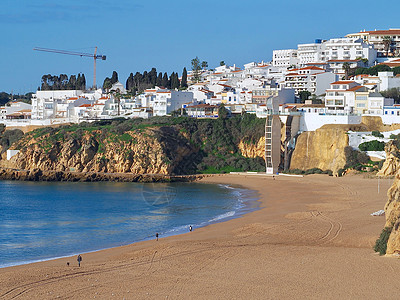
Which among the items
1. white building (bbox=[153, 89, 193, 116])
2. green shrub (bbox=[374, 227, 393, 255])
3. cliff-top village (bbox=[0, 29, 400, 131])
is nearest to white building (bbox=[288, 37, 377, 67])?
cliff-top village (bbox=[0, 29, 400, 131])

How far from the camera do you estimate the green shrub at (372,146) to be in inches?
1918

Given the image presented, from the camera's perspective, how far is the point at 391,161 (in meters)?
44.9

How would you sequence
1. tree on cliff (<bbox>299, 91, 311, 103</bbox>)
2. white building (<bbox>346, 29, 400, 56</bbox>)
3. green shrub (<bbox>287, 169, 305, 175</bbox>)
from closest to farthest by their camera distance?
1. green shrub (<bbox>287, 169, 305, 175</bbox>)
2. tree on cliff (<bbox>299, 91, 311, 103</bbox>)
3. white building (<bbox>346, 29, 400, 56</bbox>)

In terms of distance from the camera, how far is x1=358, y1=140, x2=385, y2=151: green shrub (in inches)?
1918

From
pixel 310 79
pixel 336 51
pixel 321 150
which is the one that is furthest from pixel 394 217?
pixel 336 51

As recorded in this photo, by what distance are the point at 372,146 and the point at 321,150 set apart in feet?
16.3

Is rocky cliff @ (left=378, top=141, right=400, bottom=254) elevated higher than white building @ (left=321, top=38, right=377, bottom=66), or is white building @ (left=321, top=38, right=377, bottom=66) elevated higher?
white building @ (left=321, top=38, right=377, bottom=66)

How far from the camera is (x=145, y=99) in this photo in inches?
2923

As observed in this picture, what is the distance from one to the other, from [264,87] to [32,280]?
5540 centimetres

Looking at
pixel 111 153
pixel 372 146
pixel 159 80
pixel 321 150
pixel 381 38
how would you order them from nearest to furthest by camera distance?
pixel 372 146 → pixel 321 150 → pixel 111 153 → pixel 381 38 → pixel 159 80

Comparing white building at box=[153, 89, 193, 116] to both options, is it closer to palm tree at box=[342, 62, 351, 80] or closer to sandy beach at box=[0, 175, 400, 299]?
palm tree at box=[342, 62, 351, 80]

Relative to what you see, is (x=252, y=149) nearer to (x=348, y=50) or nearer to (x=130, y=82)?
(x=348, y=50)

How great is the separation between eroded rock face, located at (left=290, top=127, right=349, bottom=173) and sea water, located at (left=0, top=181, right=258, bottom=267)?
7318 mm

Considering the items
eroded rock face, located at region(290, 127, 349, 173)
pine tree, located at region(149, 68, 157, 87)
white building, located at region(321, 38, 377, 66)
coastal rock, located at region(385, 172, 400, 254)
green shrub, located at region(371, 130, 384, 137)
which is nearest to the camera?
coastal rock, located at region(385, 172, 400, 254)
